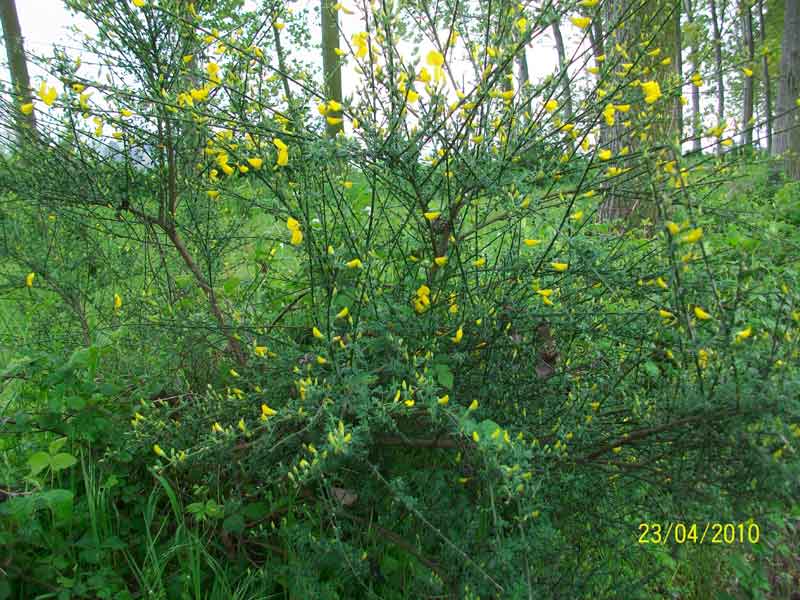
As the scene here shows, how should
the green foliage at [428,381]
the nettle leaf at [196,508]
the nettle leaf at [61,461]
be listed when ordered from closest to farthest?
the green foliage at [428,381] → the nettle leaf at [61,461] → the nettle leaf at [196,508]

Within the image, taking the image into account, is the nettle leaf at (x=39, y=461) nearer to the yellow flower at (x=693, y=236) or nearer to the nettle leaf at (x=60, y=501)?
the nettle leaf at (x=60, y=501)

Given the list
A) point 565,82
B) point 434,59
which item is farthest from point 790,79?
point 434,59

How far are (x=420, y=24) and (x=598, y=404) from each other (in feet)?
4.15

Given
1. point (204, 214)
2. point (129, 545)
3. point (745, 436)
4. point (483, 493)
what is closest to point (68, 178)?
point (204, 214)

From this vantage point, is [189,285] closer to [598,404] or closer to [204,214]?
[204,214]

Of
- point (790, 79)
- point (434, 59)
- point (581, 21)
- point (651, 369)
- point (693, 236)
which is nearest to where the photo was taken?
point (693, 236)

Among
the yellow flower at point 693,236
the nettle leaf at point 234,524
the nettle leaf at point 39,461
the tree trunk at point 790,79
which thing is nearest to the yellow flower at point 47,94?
the nettle leaf at point 39,461

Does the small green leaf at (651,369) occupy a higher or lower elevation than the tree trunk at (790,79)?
lower

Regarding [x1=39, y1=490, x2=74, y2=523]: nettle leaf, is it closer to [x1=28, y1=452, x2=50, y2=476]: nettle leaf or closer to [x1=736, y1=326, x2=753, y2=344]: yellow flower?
[x1=28, y1=452, x2=50, y2=476]: nettle leaf

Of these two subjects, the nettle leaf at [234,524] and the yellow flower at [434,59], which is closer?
the yellow flower at [434,59]

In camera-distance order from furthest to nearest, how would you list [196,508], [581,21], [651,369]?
[196,508]
[651,369]
[581,21]

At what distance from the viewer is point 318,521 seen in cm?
196

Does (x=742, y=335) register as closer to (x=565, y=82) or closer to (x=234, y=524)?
(x=565, y=82)

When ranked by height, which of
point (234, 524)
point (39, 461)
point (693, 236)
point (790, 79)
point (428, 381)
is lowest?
point (234, 524)
